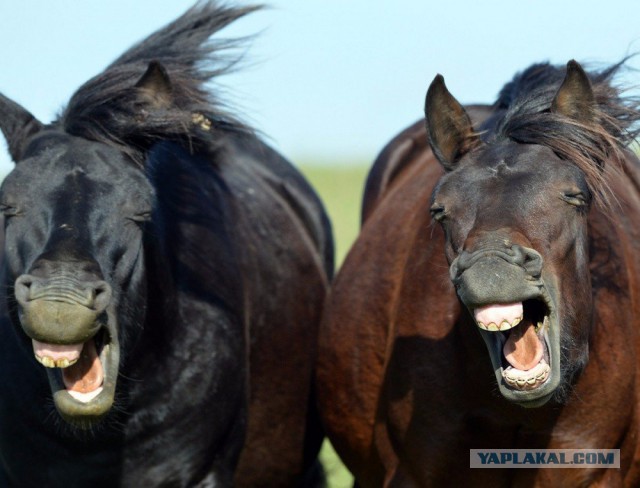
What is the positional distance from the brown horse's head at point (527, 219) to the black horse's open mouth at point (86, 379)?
1.39 metres

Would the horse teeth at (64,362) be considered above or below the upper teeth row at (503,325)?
below

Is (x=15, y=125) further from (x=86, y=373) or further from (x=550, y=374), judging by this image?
(x=550, y=374)

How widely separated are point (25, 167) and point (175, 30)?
1.60m

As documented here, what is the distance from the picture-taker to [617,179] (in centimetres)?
605

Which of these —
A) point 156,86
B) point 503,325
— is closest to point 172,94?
point 156,86

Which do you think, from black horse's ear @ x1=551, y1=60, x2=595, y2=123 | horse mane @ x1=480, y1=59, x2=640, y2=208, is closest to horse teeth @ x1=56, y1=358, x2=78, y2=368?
horse mane @ x1=480, y1=59, x2=640, y2=208

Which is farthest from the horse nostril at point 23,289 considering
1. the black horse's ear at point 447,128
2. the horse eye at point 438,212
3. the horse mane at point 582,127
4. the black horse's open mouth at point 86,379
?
the horse mane at point 582,127

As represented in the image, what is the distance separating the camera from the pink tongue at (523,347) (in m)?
4.59

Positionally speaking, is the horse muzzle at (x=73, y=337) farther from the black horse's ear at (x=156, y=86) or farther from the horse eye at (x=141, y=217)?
the black horse's ear at (x=156, y=86)

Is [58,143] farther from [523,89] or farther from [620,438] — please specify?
[620,438]

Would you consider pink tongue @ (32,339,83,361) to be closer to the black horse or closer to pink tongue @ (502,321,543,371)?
the black horse

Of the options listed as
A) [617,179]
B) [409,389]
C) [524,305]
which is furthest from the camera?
[617,179]

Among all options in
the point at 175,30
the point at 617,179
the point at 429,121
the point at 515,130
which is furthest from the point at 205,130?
the point at 617,179

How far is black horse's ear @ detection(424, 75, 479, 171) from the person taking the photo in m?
5.09
